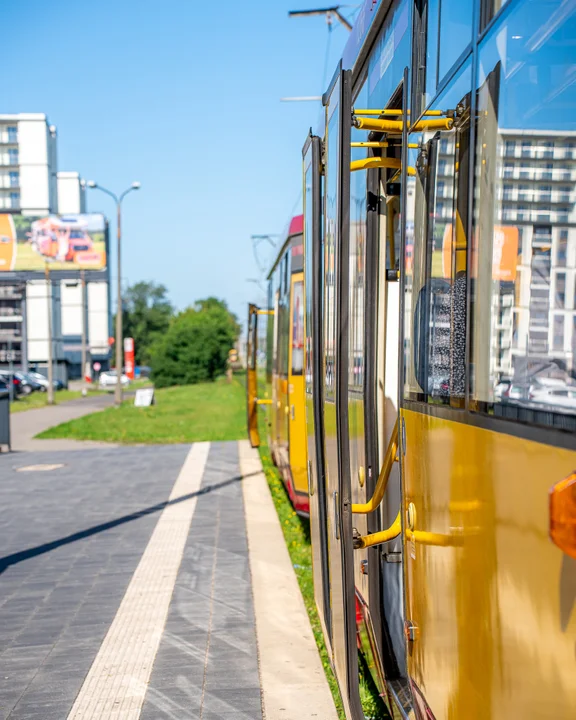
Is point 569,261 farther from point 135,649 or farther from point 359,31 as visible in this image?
point 135,649

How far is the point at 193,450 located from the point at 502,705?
16499 millimetres

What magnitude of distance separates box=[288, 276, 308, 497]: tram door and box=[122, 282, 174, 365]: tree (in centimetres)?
13278

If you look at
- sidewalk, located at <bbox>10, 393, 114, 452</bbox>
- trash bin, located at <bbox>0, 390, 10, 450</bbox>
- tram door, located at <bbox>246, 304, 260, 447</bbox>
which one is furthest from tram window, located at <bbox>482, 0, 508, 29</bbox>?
sidewalk, located at <bbox>10, 393, 114, 452</bbox>

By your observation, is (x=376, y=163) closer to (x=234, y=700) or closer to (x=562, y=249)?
(x=562, y=249)

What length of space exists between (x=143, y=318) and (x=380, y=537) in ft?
508

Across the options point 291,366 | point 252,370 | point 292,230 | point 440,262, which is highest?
point 292,230

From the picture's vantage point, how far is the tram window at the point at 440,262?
7.99ft

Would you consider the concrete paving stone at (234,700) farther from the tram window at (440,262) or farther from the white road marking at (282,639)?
the tram window at (440,262)

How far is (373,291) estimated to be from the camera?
422 centimetres

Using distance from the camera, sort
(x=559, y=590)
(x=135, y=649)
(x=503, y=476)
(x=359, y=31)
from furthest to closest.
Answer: (x=135, y=649) → (x=359, y=31) → (x=503, y=476) → (x=559, y=590)

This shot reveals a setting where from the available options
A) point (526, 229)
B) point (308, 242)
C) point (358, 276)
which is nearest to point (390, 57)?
point (358, 276)

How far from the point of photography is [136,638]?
19.4 ft

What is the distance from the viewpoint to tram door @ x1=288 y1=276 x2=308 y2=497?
934 cm

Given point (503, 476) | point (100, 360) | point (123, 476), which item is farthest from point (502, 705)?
point (100, 360)
